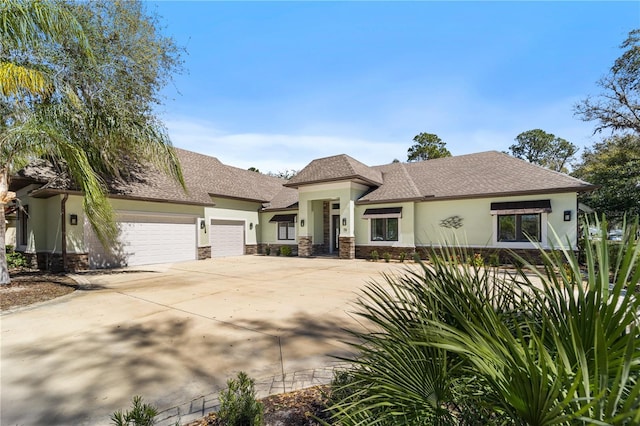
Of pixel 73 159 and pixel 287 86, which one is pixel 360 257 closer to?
pixel 287 86

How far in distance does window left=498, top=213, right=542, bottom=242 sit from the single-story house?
0.04m

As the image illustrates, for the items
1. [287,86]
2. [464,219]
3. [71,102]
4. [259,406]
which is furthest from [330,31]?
[464,219]

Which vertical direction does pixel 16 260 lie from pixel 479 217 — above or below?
below

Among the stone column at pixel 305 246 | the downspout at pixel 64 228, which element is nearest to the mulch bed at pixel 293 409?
the downspout at pixel 64 228

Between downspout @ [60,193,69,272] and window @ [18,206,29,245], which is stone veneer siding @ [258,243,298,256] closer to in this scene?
downspout @ [60,193,69,272]

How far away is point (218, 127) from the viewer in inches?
708

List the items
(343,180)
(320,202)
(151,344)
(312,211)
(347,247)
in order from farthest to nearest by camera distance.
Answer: (320,202) → (312,211) → (347,247) → (343,180) → (151,344)

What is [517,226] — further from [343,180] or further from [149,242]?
[149,242]

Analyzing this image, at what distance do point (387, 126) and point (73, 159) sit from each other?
14713 millimetres

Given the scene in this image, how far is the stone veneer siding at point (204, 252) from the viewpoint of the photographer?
649 inches

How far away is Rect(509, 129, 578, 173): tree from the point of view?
40312 millimetres

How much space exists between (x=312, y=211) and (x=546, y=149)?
134 feet

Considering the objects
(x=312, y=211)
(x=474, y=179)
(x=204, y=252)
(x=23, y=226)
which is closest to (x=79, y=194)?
(x=23, y=226)

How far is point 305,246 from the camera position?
731 inches
